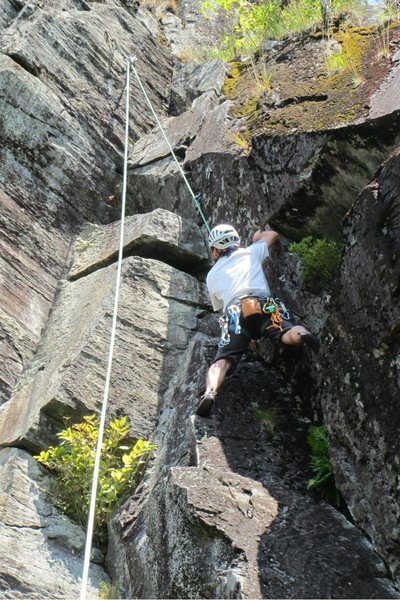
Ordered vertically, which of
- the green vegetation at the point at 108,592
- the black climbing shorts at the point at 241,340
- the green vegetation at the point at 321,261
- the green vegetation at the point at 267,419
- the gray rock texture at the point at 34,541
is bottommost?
the green vegetation at the point at 108,592

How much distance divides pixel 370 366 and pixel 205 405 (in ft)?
5.66

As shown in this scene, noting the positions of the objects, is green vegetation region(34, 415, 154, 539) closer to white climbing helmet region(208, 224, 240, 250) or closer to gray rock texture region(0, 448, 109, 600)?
gray rock texture region(0, 448, 109, 600)

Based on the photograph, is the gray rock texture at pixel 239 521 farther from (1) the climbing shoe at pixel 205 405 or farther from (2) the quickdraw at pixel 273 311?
(2) the quickdraw at pixel 273 311

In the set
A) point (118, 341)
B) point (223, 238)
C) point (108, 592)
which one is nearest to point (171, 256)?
point (118, 341)

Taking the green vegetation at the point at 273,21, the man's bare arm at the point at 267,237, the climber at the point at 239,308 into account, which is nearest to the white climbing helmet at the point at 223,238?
the climber at the point at 239,308

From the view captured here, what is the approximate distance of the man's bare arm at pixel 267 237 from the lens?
27.4ft

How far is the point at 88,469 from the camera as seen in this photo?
7.36m

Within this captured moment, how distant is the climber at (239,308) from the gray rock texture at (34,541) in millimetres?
1618

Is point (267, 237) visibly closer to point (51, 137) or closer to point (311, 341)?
point (311, 341)

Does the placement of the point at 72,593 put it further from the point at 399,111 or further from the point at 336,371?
the point at 399,111

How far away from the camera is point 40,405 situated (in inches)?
323

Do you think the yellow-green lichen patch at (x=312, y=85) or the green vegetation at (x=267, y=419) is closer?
the green vegetation at (x=267, y=419)

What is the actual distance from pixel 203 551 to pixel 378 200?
278 centimetres

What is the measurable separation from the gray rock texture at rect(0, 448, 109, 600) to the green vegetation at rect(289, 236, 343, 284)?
3129mm
